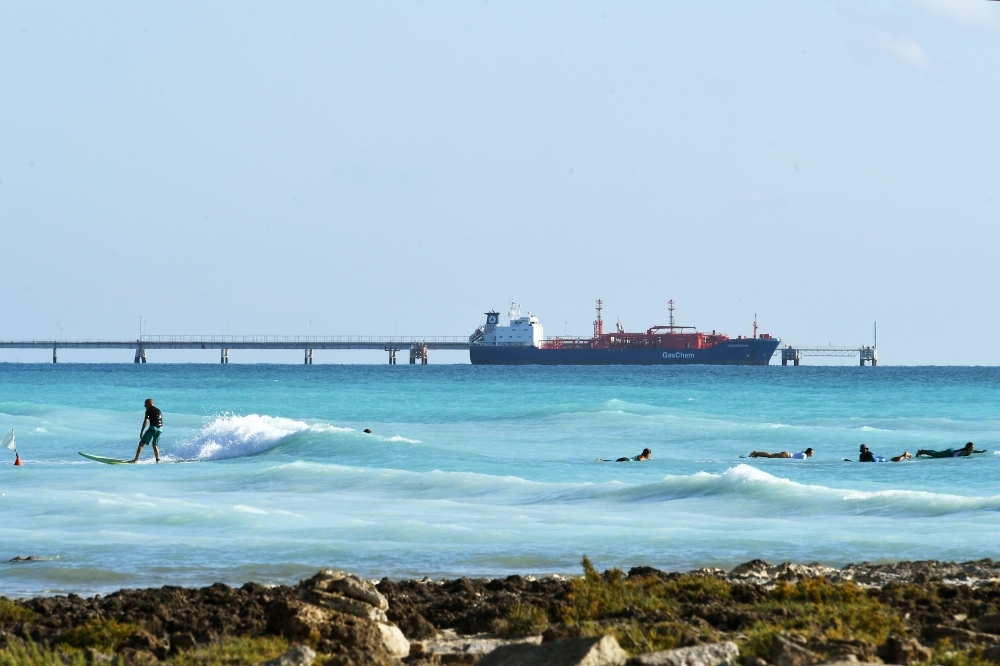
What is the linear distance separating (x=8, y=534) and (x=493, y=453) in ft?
44.2

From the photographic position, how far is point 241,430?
1073 inches

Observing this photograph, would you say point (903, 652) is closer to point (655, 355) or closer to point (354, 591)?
point (354, 591)

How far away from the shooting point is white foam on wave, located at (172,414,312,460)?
25.4m

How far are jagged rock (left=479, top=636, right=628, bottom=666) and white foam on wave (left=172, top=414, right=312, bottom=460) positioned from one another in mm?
19914

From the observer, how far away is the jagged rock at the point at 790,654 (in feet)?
17.3

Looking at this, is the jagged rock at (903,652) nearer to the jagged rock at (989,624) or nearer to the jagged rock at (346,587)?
the jagged rock at (989,624)

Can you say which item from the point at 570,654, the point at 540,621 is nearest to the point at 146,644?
the point at 540,621

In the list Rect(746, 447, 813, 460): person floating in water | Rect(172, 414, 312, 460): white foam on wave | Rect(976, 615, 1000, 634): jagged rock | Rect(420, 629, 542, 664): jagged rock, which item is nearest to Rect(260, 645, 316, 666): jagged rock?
Rect(420, 629, 542, 664): jagged rock

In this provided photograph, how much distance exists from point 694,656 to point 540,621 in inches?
72.6

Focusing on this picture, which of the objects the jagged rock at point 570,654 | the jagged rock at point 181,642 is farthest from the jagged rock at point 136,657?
the jagged rock at point 570,654

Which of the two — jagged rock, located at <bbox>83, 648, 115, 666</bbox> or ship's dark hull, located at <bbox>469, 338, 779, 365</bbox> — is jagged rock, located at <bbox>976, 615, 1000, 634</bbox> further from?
ship's dark hull, located at <bbox>469, 338, 779, 365</bbox>

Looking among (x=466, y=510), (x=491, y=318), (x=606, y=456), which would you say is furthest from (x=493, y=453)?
(x=491, y=318)

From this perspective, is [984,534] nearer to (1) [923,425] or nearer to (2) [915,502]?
(2) [915,502]

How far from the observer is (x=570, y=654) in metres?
5.08
